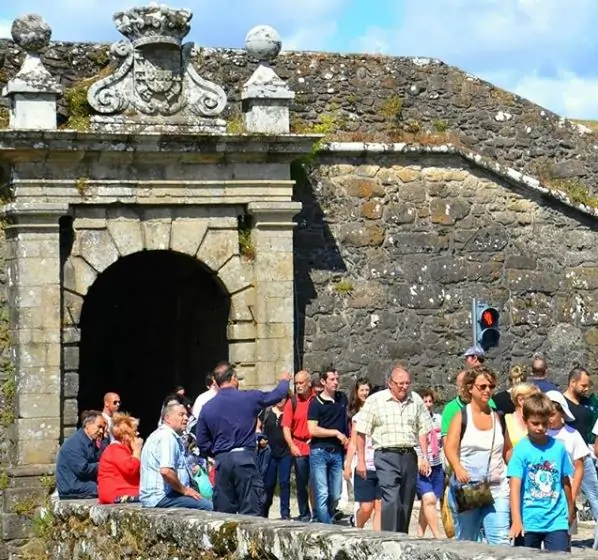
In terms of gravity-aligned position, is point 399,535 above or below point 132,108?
below

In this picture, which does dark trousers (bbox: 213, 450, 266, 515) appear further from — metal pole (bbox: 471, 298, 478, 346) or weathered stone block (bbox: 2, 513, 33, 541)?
metal pole (bbox: 471, 298, 478, 346)

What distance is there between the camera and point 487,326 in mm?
18234

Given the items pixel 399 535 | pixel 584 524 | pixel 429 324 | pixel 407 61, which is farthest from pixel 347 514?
pixel 399 535

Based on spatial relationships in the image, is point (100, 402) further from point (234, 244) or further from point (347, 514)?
point (347, 514)

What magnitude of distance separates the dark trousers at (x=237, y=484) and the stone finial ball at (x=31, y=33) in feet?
18.1

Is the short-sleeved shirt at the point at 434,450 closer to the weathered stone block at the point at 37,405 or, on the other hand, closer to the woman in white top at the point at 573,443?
the woman in white top at the point at 573,443

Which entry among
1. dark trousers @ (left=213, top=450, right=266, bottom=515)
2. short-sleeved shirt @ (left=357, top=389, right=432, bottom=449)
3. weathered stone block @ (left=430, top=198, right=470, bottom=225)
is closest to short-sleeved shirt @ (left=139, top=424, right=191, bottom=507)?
dark trousers @ (left=213, top=450, right=266, bottom=515)

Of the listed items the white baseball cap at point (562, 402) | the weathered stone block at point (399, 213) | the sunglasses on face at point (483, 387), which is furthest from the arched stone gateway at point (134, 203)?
the sunglasses on face at point (483, 387)

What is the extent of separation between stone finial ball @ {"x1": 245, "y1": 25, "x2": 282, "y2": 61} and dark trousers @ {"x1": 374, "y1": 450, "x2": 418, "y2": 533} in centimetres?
581

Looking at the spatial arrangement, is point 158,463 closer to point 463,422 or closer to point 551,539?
point 463,422

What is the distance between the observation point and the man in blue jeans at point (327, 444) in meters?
14.5

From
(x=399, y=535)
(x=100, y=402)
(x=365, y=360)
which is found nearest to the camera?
(x=399, y=535)

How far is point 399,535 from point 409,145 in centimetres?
1073

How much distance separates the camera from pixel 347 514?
1540cm
